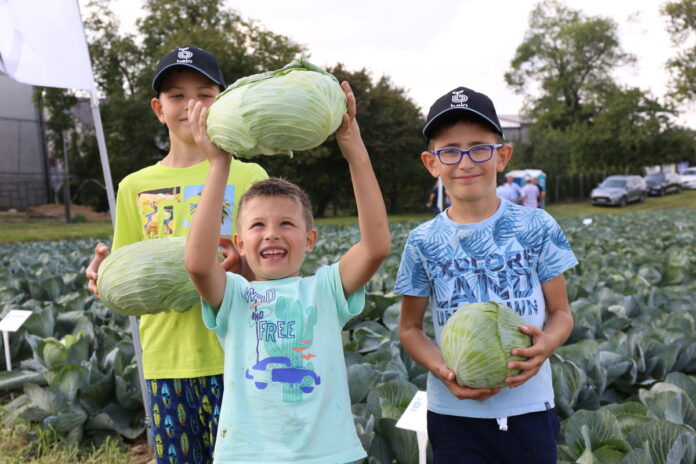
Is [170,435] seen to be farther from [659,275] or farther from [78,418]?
A: [659,275]

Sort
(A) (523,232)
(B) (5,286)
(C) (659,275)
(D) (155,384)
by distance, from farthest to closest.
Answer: (C) (659,275), (B) (5,286), (D) (155,384), (A) (523,232)

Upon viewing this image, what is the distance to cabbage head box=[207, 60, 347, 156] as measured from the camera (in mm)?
1938

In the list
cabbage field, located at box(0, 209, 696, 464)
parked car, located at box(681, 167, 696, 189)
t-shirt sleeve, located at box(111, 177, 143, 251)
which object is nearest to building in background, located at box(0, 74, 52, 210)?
cabbage field, located at box(0, 209, 696, 464)

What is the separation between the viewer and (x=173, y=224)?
8.50 feet

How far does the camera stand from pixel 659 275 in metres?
7.57

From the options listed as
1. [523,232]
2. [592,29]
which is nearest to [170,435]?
[523,232]

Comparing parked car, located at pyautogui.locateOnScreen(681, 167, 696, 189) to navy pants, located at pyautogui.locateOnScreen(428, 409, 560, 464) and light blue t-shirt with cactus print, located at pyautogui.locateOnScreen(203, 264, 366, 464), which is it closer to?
navy pants, located at pyautogui.locateOnScreen(428, 409, 560, 464)

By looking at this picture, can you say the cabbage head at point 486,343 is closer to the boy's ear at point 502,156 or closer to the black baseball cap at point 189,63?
the boy's ear at point 502,156

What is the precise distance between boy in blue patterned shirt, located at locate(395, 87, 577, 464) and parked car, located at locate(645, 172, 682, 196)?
54.4 meters

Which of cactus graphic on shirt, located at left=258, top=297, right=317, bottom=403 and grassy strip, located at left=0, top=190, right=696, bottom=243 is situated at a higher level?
cactus graphic on shirt, located at left=258, top=297, right=317, bottom=403

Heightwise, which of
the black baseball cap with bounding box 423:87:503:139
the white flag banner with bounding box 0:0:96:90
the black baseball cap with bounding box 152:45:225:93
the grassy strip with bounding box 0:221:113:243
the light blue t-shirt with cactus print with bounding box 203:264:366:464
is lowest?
the grassy strip with bounding box 0:221:113:243

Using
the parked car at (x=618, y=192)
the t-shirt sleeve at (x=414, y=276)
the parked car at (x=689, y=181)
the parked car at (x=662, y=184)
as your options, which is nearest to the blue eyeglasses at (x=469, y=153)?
the t-shirt sleeve at (x=414, y=276)

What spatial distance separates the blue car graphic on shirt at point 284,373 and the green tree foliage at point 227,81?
106 feet

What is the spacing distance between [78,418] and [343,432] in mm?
2598
